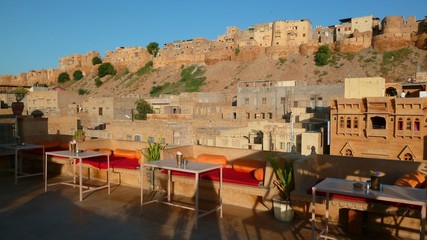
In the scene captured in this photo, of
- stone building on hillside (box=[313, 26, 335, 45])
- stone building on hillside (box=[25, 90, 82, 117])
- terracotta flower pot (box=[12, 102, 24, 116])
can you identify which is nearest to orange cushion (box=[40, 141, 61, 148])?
terracotta flower pot (box=[12, 102, 24, 116])

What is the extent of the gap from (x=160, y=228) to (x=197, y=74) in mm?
85946

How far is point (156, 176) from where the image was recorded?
8242 mm

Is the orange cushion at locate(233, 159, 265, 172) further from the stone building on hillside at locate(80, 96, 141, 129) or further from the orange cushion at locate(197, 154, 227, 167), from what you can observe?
the stone building on hillside at locate(80, 96, 141, 129)

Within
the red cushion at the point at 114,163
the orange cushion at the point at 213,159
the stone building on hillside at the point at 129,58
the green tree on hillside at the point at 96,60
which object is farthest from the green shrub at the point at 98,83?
the orange cushion at the point at 213,159

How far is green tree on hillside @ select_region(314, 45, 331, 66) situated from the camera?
246 feet

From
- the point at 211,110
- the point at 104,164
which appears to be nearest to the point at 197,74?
the point at 211,110

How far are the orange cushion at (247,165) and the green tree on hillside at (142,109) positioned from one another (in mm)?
41230

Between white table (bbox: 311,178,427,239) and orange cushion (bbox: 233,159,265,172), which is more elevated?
white table (bbox: 311,178,427,239)

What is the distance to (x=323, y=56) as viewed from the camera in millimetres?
75250

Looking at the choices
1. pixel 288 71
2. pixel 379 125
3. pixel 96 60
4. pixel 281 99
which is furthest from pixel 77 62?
pixel 379 125

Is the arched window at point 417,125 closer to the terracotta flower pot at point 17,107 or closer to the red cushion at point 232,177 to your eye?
the red cushion at point 232,177

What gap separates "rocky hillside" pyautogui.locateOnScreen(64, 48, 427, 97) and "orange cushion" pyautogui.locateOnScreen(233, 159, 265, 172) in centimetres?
5039

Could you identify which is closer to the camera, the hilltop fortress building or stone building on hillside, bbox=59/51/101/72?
the hilltop fortress building

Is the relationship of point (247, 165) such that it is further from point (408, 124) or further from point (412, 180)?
point (408, 124)
